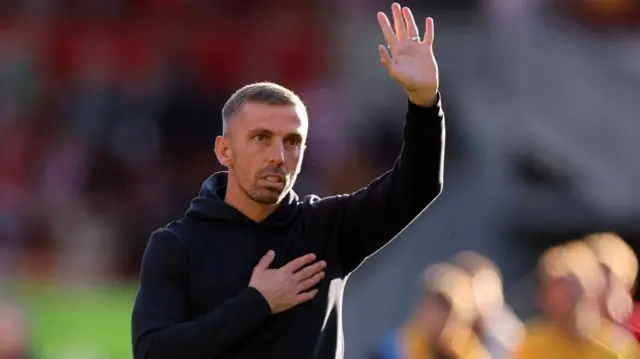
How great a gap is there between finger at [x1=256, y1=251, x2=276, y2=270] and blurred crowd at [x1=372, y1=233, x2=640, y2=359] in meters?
2.19

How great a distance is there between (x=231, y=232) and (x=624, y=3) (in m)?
8.57

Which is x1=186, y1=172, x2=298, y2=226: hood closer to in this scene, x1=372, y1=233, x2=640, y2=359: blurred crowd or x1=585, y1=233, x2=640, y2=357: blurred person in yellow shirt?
x1=372, y1=233, x2=640, y2=359: blurred crowd

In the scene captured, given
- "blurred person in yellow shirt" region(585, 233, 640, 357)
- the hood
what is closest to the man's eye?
the hood

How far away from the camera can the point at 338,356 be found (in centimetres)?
305

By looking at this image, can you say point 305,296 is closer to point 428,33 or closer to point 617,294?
point 428,33

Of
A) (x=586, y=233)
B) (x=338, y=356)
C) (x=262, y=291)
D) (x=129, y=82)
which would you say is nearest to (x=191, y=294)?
(x=262, y=291)

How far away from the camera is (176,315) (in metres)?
2.91

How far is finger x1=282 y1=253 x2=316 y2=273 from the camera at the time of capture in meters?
2.97

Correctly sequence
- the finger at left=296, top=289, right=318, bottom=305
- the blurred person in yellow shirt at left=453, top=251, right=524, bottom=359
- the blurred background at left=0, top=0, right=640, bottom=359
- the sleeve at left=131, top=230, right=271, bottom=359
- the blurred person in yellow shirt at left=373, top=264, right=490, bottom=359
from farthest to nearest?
1. the blurred background at left=0, top=0, right=640, bottom=359
2. the blurred person in yellow shirt at left=453, top=251, right=524, bottom=359
3. the blurred person in yellow shirt at left=373, top=264, right=490, bottom=359
4. the finger at left=296, top=289, right=318, bottom=305
5. the sleeve at left=131, top=230, right=271, bottom=359

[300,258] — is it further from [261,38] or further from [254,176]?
[261,38]

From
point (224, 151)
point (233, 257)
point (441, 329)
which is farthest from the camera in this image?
point (441, 329)

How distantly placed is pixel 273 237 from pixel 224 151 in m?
0.24

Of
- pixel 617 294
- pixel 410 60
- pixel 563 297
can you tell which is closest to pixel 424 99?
pixel 410 60

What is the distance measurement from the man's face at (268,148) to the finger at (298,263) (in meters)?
0.15
